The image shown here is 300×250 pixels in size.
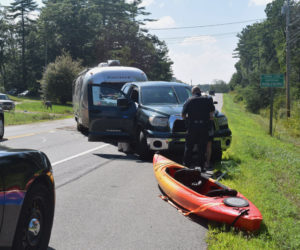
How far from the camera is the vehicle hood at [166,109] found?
9.70m

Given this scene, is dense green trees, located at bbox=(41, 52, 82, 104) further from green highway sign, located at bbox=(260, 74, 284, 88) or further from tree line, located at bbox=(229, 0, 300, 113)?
green highway sign, located at bbox=(260, 74, 284, 88)

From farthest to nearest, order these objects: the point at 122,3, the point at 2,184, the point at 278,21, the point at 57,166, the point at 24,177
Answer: the point at 122,3 < the point at 278,21 < the point at 57,166 < the point at 24,177 < the point at 2,184

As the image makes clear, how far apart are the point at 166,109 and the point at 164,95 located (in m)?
1.31

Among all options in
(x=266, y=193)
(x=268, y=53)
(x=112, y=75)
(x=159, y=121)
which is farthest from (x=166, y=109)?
(x=268, y=53)

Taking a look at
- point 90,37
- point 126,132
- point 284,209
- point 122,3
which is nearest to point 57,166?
point 126,132

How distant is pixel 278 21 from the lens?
75688 mm

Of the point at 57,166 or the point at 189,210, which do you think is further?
the point at 57,166

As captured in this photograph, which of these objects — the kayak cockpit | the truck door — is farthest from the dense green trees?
the kayak cockpit

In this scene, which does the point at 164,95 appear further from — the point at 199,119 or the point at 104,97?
the point at 199,119

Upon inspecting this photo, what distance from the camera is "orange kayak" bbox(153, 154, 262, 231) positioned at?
471 cm

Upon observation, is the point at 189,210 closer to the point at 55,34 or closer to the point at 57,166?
the point at 57,166

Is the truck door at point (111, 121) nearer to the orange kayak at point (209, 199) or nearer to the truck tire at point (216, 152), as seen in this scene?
the truck tire at point (216, 152)

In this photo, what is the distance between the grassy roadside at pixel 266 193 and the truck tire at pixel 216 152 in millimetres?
409

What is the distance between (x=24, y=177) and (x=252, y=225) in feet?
9.00
